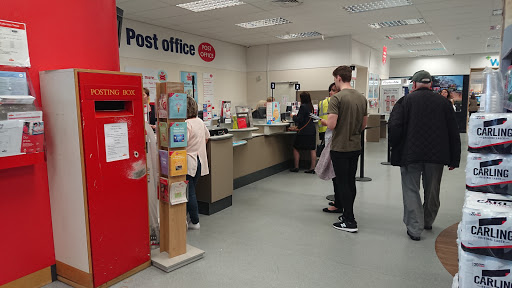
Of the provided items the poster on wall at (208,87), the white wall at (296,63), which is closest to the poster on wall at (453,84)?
the white wall at (296,63)

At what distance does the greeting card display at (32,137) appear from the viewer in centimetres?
227

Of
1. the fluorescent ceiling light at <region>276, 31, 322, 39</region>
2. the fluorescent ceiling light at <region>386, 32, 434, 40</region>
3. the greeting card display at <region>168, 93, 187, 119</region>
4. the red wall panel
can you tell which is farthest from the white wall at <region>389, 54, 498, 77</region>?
the red wall panel

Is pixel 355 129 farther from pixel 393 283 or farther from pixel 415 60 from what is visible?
pixel 415 60

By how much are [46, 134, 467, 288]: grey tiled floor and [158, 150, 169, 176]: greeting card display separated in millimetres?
821

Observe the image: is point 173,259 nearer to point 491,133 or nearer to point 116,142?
point 116,142

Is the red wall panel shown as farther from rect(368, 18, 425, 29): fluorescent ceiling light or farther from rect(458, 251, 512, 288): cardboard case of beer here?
rect(368, 18, 425, 29): fluorescent ceiling light

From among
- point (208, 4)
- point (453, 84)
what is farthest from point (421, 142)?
point (453, 84)

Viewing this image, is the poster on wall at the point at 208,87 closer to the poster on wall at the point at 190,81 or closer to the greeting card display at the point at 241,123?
the poster on wall at the point at 190,81

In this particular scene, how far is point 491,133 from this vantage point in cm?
156

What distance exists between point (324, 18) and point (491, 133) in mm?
6758

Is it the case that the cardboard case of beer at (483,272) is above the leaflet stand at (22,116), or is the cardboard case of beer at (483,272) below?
below

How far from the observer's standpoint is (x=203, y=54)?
9680 millimetres

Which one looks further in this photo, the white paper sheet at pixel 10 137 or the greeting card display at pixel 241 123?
the greeting card display at pixel 241 123

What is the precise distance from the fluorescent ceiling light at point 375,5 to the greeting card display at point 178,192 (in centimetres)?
560
